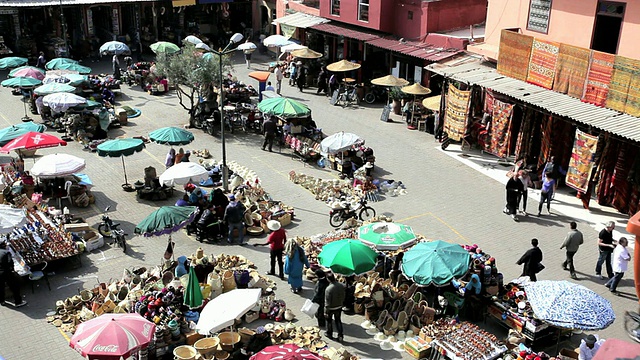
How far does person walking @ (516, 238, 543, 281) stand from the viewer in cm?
1623

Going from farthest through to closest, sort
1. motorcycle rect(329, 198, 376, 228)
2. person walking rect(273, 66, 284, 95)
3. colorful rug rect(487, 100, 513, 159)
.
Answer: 1. person walking rect(273, 66, 284, 95)
2. colorful rug rect(487, 100, 513, 159)
3. motorcycle rect(329, 198, 376, 228)

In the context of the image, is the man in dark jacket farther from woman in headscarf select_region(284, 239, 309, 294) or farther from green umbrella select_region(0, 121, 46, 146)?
green umbrella select_region(0, 121, 46, 146)

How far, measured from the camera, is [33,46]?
39781 millimetres

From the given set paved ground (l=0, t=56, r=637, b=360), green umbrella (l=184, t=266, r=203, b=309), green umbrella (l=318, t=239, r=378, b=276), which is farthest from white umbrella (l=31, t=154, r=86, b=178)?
green umbrella (l=318, t=239, r=378, b=276)

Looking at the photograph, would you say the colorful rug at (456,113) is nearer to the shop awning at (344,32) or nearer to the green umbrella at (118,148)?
the shop awning at (344,32)

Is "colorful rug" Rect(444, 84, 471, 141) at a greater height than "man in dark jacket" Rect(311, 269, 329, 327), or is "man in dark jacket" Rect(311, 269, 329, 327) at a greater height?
"colorful rug" Rect(444, 84, 471, 141)

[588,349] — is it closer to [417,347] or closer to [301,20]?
[417,347]

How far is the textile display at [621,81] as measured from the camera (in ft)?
63.2

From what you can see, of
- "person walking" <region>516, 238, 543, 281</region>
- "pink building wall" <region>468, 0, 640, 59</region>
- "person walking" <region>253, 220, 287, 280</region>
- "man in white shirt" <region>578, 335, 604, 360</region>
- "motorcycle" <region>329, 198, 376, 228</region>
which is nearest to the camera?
"man in white shirt" <region>578, 335, 604, 360</region>

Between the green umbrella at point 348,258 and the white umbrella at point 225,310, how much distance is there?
2.00 meters

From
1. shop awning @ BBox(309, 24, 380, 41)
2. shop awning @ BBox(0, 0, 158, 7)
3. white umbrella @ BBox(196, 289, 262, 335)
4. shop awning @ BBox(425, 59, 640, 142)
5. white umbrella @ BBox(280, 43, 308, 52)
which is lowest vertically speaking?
white umbrella @ BBox(196, 289, 262, 335)

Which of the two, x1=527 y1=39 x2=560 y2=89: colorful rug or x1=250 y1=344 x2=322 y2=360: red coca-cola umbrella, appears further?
x1=527 y1=39 x2=560 y2=89: colorful rug

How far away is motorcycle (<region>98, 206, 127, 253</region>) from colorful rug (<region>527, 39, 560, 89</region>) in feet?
49.4

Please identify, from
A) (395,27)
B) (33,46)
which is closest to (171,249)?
(395,27)
